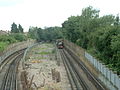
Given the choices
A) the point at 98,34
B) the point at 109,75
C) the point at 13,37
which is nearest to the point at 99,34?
the point at 98,34

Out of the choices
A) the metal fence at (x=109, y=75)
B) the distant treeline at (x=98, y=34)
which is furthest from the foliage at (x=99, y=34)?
the metal fence at (x=109, y=75)

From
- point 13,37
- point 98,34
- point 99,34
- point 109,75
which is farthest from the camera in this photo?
point 13,37

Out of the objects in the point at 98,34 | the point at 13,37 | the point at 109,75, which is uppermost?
the point at 98,34

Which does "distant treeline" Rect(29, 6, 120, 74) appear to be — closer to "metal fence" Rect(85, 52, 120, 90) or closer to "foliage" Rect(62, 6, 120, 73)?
"foliage" Rect(62, 6, 120, 73)

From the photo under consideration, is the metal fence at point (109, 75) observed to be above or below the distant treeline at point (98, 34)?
below

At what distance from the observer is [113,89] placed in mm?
23016

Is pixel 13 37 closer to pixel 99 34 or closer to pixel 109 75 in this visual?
pixel 99 34

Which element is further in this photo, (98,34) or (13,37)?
(13,37)

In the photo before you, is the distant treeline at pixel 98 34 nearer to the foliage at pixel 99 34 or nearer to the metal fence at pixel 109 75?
the foliage at pixel 99 34

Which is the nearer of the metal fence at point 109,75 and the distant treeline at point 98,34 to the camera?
the metal fence at point 109,75

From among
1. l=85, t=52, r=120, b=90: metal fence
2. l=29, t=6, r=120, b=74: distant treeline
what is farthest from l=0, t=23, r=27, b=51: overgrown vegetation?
l=85, t=52, r=120, b=90: metal fence

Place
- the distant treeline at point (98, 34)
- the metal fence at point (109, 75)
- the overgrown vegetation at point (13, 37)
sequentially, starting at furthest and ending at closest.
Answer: the overgrown vegetation at point (13, 37), the distant treeline at point (98, 34), the metal fence at point (109, 75)

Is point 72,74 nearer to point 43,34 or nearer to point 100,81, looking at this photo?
point 100,81

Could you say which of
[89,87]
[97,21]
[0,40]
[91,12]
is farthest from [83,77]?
[0,40]
